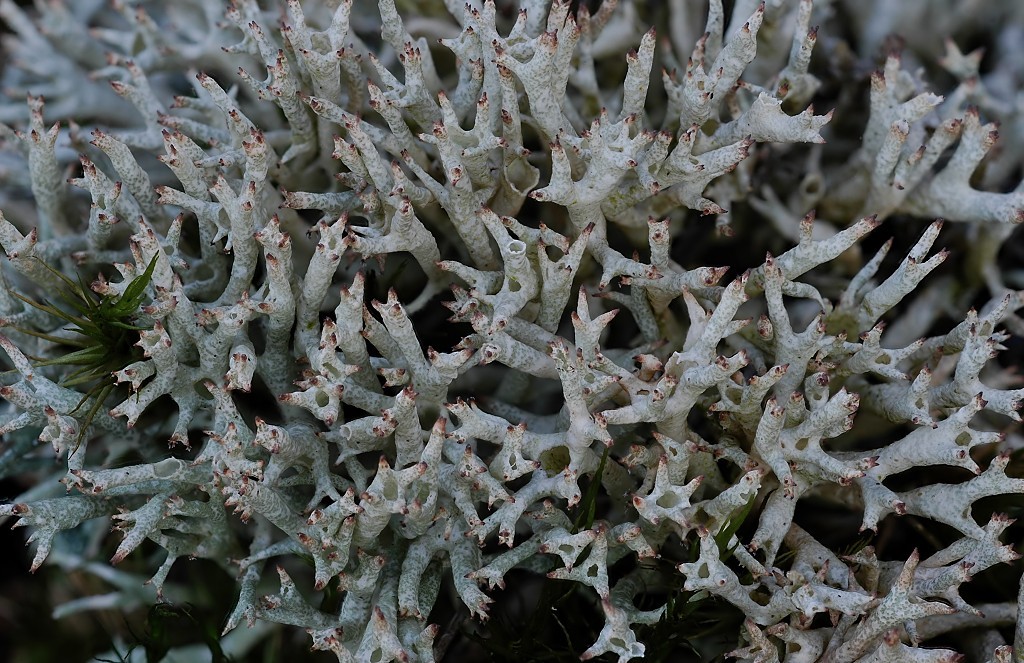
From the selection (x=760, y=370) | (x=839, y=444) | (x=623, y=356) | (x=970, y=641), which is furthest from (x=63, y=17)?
(x=970, y=641)

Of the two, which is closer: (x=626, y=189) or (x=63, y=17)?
(x=626, y=189)

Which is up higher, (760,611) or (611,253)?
(611,253)

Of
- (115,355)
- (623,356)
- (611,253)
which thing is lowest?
(115,355)

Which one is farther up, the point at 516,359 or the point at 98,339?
the point at 516,359

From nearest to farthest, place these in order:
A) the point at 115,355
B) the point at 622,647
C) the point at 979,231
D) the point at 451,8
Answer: the point at 622,647 → the point at 115,355 → the point at 451,8 → the point at 979,231

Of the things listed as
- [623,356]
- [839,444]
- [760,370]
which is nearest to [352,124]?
[623,356]

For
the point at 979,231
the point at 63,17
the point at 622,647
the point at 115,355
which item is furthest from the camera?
the point at 63,17

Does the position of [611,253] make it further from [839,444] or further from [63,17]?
[63,17]
